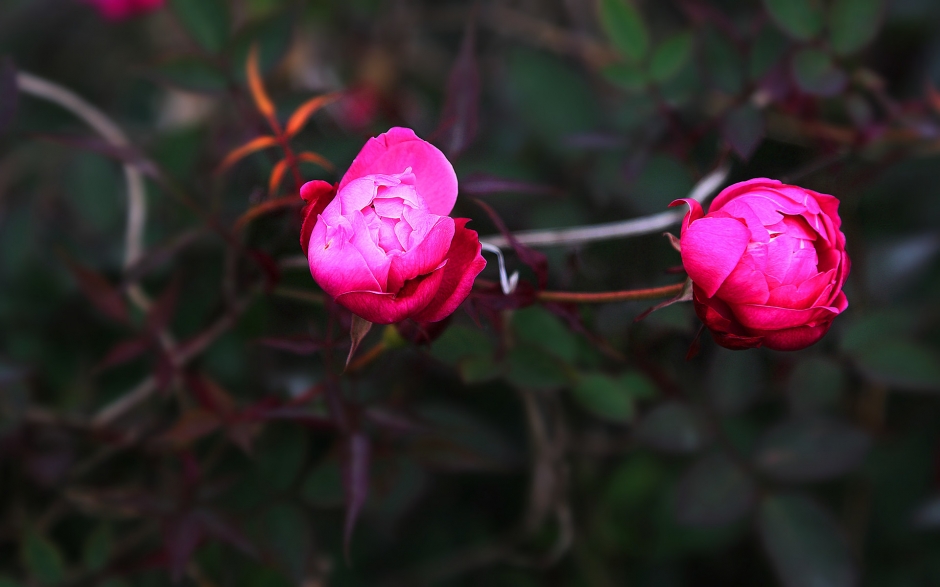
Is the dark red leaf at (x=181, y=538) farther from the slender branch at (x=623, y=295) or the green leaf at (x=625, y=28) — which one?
the green leaf at (x=625, y=28)

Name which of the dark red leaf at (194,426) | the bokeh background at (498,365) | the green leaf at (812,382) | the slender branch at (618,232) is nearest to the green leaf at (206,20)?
the bokeh background at (498,365)

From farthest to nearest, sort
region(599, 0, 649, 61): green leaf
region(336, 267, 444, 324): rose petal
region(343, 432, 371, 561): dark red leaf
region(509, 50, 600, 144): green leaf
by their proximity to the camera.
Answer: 1. region(509, 50, 600, 144): green leaf
2. region(599, 0, 649, 61): green leaf
3. region(343, 432, 371, 561): dark red leaf
4. region(336, 267, 444, 324): rose petal

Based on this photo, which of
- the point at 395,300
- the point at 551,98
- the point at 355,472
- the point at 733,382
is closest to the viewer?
the point at 395,300

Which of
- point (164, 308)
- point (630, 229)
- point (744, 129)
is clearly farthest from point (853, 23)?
point (164, 308)

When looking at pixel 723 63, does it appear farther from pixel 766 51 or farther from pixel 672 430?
pixel 672 430

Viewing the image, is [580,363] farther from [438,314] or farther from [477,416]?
[438,314]

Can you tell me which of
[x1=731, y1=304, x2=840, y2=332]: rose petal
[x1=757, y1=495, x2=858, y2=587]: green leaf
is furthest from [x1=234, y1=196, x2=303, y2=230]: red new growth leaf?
[x1=757, y1=495, x2=858, y2=587]: green leaf

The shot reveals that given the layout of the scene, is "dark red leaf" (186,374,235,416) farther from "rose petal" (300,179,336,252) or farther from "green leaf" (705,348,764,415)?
"green leaf" (705,348,764,415)
